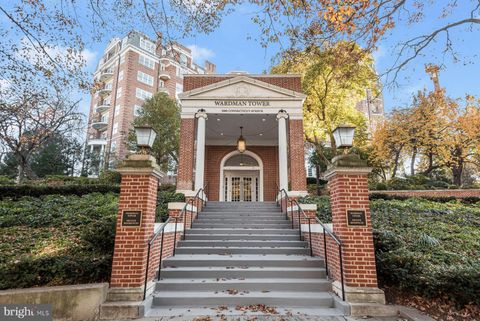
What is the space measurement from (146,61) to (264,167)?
26986 millimetres

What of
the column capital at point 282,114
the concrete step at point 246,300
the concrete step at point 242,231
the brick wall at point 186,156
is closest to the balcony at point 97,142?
the brick wall at point 186,156

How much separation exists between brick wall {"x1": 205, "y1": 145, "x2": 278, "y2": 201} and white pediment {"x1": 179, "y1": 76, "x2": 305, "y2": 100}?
13.4 ft

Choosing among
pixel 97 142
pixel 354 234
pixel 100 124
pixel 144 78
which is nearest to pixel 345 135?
pixel 354 234

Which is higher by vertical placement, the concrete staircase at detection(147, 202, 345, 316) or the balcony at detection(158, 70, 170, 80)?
the balcony at detection(158, 70, 170, 80)

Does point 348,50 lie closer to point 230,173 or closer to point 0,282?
point 0,282

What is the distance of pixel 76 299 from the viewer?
398 cm

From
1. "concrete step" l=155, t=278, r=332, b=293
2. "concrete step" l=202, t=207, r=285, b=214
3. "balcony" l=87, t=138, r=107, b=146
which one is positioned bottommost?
"concrete step" l=155, t=278, r=332, b=293

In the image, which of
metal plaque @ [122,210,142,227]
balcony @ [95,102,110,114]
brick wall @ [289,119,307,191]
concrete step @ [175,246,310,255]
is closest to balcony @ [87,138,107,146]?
balcony @ [95,102,110,114]

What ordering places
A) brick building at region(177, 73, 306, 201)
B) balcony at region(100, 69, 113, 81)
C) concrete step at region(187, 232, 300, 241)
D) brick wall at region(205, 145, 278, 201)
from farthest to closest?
balcony at region(100, 69, 113, 81)
brick wall at region(205, 145, 278, 201)
brick building at region(177, 73, 306, 201)
concrete step at region(187, 232, 300, 241)

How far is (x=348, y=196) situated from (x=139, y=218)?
12.1ft

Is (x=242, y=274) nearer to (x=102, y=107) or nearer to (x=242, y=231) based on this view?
(x=242, y=231)

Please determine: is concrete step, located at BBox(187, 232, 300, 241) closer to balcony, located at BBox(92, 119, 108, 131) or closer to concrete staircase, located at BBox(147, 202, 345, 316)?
concrete staircase, located at BBox(147, 202, 345, 316)

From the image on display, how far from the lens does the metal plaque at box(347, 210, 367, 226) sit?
176 inches

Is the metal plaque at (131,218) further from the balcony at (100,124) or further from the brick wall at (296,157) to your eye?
the balcony at (100,124)
